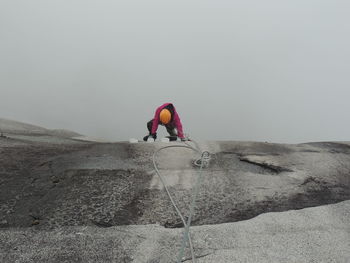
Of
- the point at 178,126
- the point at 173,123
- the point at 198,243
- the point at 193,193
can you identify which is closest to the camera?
the point at 198,243

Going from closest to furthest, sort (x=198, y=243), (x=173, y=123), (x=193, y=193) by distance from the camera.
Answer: (x=198, y=243)
(x=193, y=193)
(x=173, y=123)

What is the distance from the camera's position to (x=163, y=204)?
3654 millimetres

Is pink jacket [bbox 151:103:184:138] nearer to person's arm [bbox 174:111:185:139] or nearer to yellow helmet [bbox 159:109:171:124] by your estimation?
person's arm [bbox 174:111:185:139]

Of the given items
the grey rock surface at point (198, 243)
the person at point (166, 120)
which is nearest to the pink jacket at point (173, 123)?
the person at point (166, 120)

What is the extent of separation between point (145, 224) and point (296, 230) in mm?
1634

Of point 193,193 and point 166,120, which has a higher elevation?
point 166,120

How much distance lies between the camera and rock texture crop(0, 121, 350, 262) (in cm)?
281

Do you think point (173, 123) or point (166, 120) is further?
point (173, 123)

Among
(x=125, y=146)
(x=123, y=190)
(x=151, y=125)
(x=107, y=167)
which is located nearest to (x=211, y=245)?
(x=123, y=190)

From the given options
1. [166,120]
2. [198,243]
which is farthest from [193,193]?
[166,120]

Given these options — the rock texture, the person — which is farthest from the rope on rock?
the person

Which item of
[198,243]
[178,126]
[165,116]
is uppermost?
[165,116]

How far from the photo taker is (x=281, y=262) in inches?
104

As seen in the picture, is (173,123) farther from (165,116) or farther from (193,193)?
(193,193)
